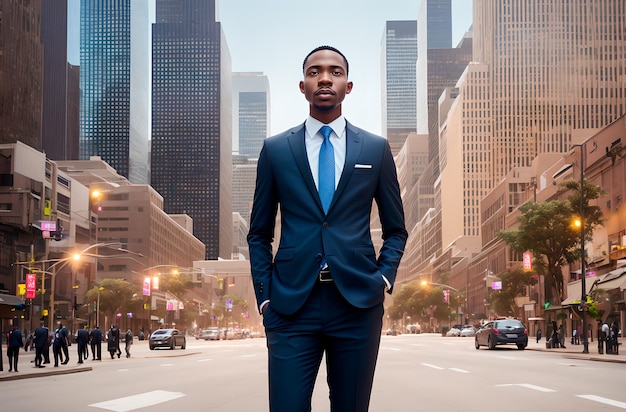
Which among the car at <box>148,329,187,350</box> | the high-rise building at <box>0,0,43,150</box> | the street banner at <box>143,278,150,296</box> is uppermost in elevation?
the high-rise building at <box>0,0,43,150</box>

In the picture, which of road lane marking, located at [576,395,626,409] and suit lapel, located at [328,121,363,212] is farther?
road lane marking, located at [576,395,626,409]

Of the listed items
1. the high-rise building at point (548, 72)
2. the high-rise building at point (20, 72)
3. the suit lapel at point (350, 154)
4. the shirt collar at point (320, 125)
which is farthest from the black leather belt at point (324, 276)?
the high-rise building at point (548, 72)

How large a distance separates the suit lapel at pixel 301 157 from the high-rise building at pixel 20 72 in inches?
3943

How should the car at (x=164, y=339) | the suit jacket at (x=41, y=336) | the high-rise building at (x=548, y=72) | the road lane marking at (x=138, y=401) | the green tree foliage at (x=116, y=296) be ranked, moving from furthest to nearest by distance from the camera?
1. the high-rise building at (x=548, y=72)
2. the green tree foliage at (x=116, y=296)
3. the car at (x=164, y=339)
4. the suit jacket at (x=41, y=336)
5. the road lane marking at (x=138, y=401)

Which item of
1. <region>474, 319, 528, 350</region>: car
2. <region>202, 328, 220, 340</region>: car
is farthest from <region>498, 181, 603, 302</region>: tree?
<region>202, 328, 220, 340</region>: car

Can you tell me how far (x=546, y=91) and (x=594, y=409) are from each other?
171956mm

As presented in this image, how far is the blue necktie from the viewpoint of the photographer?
4.40 m

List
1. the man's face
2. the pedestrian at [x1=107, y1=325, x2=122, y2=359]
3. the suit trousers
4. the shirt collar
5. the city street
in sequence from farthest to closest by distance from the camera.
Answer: the pedestrian at [x1=107, y1=325, x2=122, y2=359] → the city street → the shirt collar → the man's face → the suit trousers

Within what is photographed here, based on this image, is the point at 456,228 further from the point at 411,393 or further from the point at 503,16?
the point at 411,393

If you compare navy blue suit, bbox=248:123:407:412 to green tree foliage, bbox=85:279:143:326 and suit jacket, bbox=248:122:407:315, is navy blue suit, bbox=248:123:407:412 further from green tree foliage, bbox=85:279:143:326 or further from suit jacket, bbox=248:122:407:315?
green tree foliage, bbox=85:279:143:326

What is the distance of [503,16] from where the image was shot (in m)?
188

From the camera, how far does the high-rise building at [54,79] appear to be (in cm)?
17650

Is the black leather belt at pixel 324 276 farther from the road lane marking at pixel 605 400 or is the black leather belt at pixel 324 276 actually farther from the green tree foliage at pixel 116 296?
the green tree foliage at pixel 116 296

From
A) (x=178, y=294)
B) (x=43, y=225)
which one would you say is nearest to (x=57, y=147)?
(x=178, y=294)
